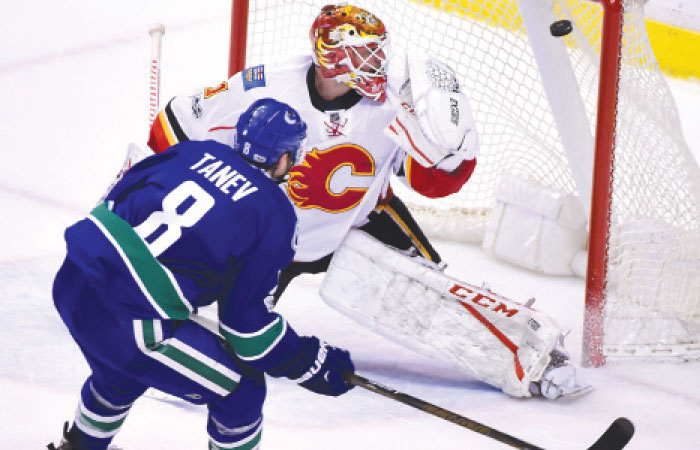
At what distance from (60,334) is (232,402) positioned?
1.03 m

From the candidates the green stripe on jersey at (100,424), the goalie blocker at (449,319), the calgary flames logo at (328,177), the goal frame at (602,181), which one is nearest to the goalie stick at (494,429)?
the green stripe on jersey at (100,424)

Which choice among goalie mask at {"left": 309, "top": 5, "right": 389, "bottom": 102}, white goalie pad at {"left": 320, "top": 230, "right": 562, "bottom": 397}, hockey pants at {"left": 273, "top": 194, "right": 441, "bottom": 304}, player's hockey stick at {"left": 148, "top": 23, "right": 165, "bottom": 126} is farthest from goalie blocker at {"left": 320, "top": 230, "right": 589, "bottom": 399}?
player's hockey stick at {"left": 148, "top": 23, "right": 165, "bottom": 126}

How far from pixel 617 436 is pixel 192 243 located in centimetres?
92

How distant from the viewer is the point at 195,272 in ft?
6.66

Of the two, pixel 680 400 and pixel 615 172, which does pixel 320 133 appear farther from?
pixel 680 400

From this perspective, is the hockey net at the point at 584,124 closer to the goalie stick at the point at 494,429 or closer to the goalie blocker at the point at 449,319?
the goalie blocker at the point at 449,319

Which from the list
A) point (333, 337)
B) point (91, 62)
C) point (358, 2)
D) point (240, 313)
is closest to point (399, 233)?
point (333, 337)

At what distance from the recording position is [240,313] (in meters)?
2.04

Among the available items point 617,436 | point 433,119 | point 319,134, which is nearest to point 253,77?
point 319,134

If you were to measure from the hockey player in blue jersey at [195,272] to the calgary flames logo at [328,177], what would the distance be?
0.64 metres

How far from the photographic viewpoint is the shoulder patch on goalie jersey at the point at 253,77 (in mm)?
2795

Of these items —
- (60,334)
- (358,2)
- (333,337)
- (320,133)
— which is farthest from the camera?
(358,2)

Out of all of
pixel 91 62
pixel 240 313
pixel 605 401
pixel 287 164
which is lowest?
pixel 91 62

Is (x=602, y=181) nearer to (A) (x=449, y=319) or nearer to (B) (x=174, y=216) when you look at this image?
(A) (x=449, y=319)
